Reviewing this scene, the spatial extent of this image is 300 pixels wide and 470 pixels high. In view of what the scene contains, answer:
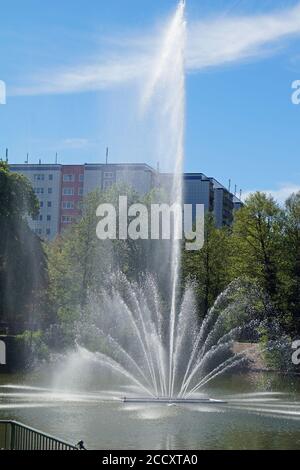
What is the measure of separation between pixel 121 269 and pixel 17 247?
12.0 meters

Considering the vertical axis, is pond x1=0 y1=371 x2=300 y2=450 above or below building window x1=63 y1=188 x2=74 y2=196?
below

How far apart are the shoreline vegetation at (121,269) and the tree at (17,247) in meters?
0.06

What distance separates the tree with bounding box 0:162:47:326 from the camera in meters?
43.1

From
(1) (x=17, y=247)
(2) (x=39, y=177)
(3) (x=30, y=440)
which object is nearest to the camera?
(3) (x=30, y=440)

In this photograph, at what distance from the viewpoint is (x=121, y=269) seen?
176 ft

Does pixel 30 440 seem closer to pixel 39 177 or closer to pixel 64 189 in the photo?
pixel 64 189

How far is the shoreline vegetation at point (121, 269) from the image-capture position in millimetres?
44094

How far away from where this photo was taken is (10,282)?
43625mm

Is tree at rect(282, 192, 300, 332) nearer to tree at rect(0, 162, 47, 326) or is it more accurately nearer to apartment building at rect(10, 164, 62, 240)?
tree at rect(0, 162, 47, 326)

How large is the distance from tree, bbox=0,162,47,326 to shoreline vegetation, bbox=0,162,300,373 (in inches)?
2.3

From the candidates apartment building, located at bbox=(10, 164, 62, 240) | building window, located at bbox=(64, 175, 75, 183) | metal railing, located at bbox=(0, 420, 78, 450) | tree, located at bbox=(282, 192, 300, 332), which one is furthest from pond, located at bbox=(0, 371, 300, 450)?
building window, located at bbox=(64, 175, 75, 183)

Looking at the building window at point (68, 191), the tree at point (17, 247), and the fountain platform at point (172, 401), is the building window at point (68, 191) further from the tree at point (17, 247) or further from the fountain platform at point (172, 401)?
the fountain platform at point (172, 401)

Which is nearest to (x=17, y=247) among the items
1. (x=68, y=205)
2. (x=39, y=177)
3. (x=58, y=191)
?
(x=68, y=205)
